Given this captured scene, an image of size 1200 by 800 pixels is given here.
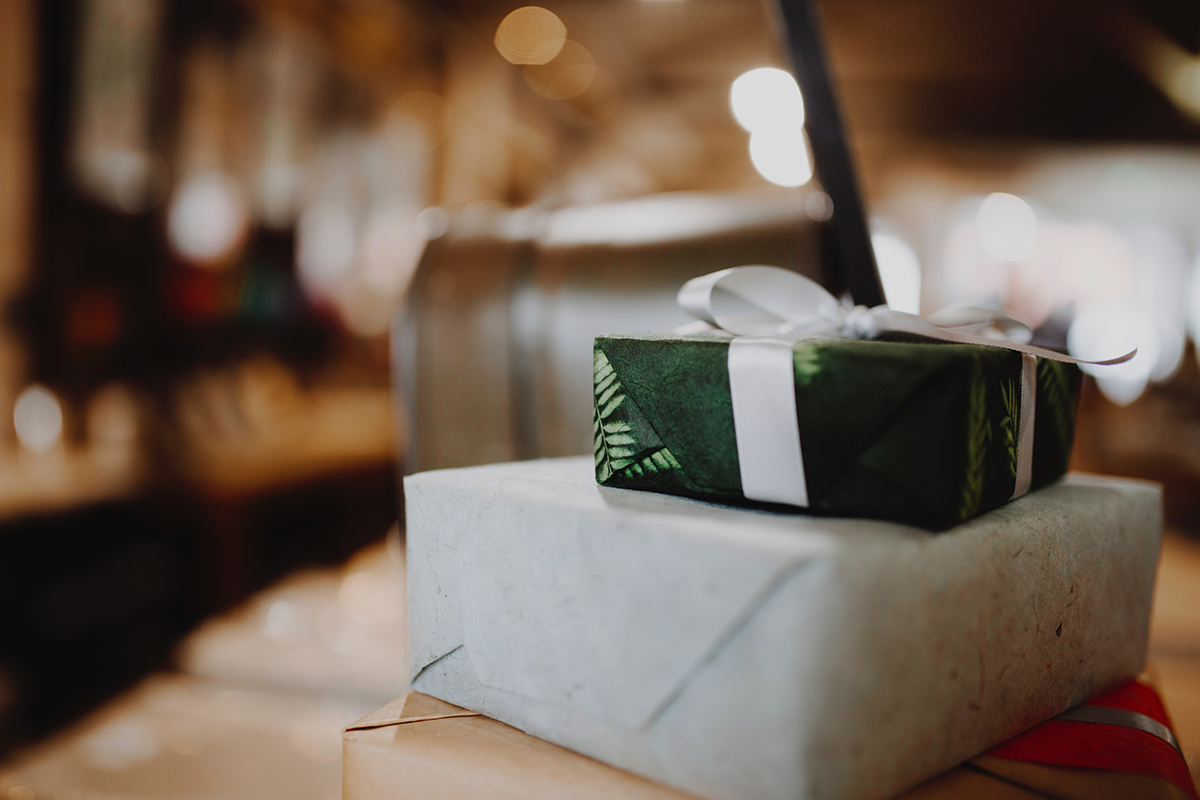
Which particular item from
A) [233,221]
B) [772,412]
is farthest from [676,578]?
[233,221]

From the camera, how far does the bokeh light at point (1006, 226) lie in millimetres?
5395

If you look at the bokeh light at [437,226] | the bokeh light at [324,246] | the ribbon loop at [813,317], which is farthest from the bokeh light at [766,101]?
the ribbon loop at [813,317]

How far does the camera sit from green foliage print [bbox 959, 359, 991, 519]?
29 cm

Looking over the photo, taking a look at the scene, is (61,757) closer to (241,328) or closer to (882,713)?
(882,713)

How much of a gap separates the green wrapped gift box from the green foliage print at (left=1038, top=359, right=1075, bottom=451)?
6 cm

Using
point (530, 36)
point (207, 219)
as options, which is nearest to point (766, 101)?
point (530, 36)

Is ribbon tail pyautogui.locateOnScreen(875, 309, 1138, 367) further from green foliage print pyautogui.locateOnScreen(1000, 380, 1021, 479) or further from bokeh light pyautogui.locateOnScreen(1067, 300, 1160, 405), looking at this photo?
bokeh light pyautogui.locateOnScreen(1067, 300, 1160, 405)

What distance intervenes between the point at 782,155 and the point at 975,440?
3.15m

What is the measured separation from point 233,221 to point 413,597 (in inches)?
85.7

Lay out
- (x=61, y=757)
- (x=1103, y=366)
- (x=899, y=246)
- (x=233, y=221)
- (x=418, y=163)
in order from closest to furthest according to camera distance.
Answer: (x=1103, y=366) → (x=61, y=757) → (x=233, y=221) → (x=418, y=163) → (x=899, y=246)

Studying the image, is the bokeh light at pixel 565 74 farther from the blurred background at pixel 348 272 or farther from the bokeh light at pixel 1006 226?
the bokeh light at pixel 1006 226

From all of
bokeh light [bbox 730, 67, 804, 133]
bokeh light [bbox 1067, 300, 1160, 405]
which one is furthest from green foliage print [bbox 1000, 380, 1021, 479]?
bokeh light [bbox 1067, 300, 1160, 405]

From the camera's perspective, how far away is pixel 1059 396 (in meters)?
0.42

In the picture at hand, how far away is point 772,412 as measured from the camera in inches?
12.4
